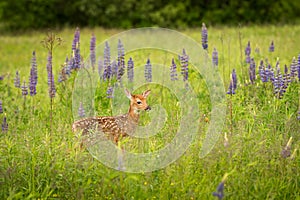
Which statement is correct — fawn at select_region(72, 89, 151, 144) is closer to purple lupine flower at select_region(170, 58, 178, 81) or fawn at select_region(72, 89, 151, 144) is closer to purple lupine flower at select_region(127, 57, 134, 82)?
purple lupine flower at select_region(170, 58, 178, 81)

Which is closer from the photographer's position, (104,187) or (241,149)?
(104,187)

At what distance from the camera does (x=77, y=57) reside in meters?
8.21

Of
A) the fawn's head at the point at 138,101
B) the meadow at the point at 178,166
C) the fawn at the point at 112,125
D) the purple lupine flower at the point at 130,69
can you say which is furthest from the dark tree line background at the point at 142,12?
the meadow at the point at 178,166

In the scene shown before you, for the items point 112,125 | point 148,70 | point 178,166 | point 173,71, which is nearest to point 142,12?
point 148,70

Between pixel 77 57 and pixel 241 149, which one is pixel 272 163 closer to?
pixel 241 149

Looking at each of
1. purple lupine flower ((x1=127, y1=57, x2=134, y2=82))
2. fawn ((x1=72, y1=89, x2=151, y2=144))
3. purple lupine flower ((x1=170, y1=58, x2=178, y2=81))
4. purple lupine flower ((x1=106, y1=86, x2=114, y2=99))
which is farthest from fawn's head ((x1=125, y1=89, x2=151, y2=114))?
purple lupine flower ((x1=127, y1=57, x2=134, y2=82))

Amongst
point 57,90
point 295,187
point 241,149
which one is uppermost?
point 57,90

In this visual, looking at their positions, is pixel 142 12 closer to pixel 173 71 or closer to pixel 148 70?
pixel 148 70

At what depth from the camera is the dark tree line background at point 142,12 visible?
26.4 meters

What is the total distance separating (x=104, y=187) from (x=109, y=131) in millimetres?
1686

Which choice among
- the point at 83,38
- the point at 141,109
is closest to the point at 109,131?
the point at 141,109

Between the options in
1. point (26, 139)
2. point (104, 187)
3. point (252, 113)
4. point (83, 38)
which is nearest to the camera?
point (104, 187)

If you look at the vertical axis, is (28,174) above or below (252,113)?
below

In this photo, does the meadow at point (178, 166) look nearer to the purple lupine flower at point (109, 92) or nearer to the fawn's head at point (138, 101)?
the fawn's head at point (138, 101)
